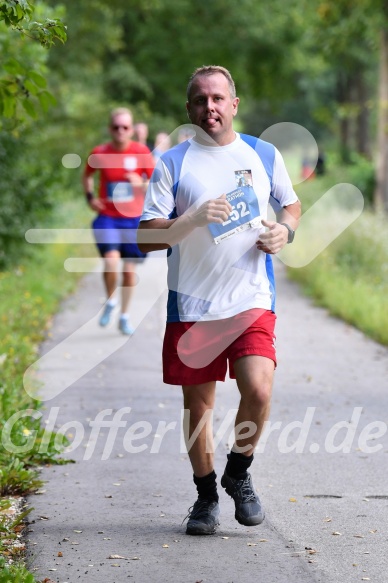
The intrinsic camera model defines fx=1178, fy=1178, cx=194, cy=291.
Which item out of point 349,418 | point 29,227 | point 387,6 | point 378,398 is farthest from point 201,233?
point 387,6

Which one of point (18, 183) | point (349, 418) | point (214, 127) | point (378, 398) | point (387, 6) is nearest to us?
point (214, 127)

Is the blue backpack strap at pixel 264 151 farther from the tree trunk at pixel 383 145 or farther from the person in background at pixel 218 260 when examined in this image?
the tree trunk at pixel 383 145

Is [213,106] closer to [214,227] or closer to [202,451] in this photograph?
[214,227]

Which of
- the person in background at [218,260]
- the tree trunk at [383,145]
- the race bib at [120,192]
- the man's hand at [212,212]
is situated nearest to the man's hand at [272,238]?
the person in background at [218,260]

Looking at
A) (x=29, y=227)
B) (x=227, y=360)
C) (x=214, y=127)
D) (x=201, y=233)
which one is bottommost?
(x=29, y=227)

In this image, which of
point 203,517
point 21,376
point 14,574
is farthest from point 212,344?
point 21,376

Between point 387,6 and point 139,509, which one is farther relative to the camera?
point 387,6

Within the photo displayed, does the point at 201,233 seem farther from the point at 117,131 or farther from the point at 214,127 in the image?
the point at 117,131

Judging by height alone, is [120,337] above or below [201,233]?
below

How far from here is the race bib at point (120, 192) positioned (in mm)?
11805

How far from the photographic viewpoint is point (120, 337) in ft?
38.7

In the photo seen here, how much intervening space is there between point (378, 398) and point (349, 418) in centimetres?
78

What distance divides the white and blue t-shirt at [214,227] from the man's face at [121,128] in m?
6.37

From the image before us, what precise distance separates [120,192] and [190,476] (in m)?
5.67
